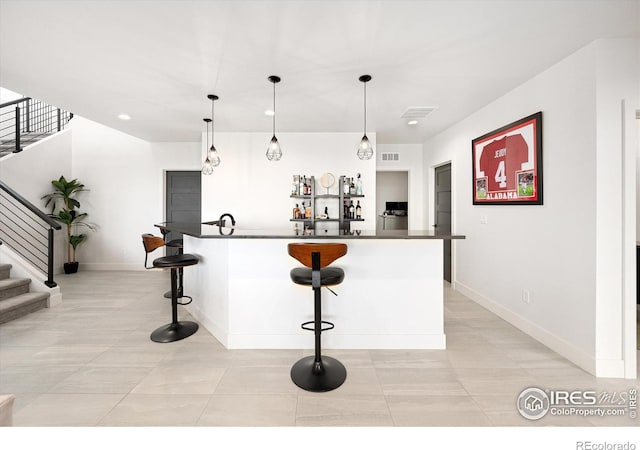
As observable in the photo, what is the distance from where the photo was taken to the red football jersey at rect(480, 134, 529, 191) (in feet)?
9.78

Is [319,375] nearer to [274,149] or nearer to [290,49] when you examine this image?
[274,149]

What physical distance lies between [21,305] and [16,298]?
0.81 feet

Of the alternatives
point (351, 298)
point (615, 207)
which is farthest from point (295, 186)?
point (615, 207)

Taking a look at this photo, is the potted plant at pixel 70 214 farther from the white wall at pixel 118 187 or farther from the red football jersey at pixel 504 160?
the red football jersey at pixel 504 160

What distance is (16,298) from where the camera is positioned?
346cm

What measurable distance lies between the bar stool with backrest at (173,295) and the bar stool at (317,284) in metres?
1.27

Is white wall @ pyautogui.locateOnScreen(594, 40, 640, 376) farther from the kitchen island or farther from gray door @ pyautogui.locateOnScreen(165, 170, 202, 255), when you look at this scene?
gray door @ pyautogui.locateOnScreen(165, 170, 202, 255)

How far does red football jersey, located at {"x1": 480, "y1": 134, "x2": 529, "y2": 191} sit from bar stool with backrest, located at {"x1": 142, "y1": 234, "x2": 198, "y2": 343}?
11.3ft

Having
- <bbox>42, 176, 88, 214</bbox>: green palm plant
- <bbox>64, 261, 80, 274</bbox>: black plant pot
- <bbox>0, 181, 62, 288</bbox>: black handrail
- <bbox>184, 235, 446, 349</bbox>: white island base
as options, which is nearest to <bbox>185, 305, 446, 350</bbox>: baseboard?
<bbox>184, 235, 446, 349</bbox>: white island base

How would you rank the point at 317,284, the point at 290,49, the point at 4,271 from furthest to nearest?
the point at 4,271 < the point at 290,49 < the point at 317,284

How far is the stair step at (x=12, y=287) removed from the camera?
3.42 m

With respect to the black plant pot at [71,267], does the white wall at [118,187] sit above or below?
above

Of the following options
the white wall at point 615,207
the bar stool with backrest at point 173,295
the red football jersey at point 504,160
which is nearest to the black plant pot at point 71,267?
the bar stool with backrest at point 173,295
